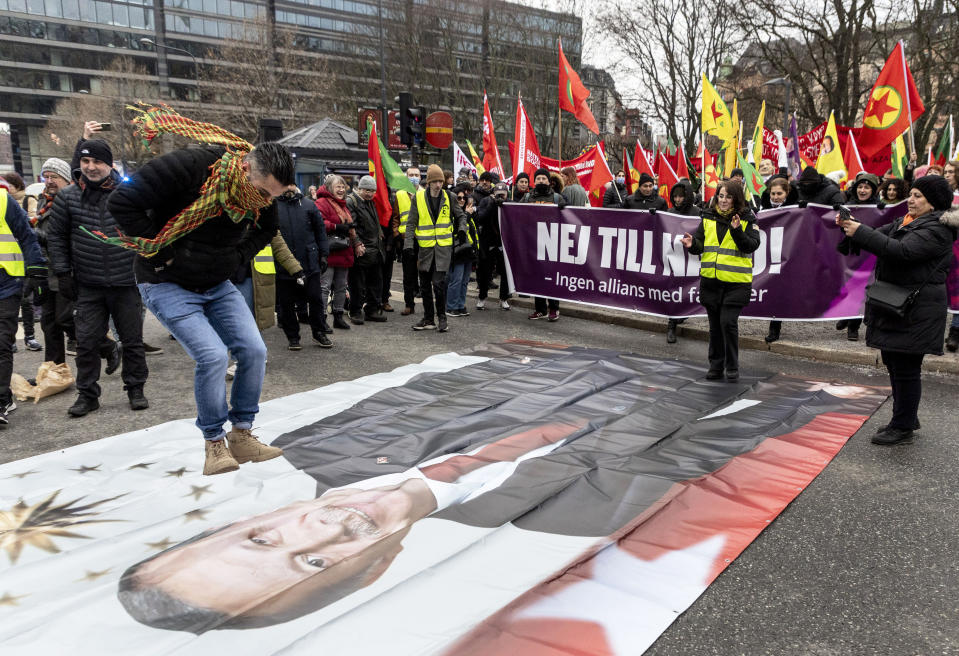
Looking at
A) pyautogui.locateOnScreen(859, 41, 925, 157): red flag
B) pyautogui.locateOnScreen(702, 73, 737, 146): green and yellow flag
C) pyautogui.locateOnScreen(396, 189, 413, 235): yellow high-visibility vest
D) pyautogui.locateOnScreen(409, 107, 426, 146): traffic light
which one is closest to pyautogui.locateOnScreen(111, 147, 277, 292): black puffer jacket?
pyautogui.locateOnScreen(396, 189, 413, 235): yellow high-visibility vest

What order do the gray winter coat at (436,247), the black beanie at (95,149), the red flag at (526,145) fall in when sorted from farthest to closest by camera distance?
the red flag at (526,145) → the gray winter coat at (436,247) → the black beanie at (95,149)

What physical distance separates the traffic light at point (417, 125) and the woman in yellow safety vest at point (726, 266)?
922cm

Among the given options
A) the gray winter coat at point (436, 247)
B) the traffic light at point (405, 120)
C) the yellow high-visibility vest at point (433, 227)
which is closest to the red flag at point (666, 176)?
the gray winter coat at point (436, 247)

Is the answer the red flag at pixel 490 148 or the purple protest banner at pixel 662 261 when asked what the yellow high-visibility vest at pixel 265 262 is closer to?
the purple protest banner at pixel 662 261

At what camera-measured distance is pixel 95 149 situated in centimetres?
496

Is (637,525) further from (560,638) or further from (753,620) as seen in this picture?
(560,638)

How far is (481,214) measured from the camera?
9.87 m

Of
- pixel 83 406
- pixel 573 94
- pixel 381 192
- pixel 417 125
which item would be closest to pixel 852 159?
pixel 573 94

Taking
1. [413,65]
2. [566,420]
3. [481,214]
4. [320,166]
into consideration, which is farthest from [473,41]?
[566,420]

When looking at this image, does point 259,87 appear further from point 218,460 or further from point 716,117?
point 218,460

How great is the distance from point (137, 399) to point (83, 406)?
0.37 meters

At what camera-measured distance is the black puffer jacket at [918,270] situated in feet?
13.6

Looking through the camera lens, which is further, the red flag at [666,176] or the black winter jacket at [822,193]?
the red flag at [666,176]

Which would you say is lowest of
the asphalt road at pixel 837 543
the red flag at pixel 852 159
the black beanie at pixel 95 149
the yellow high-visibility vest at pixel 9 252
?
the asphalt road at pixel 837 543
